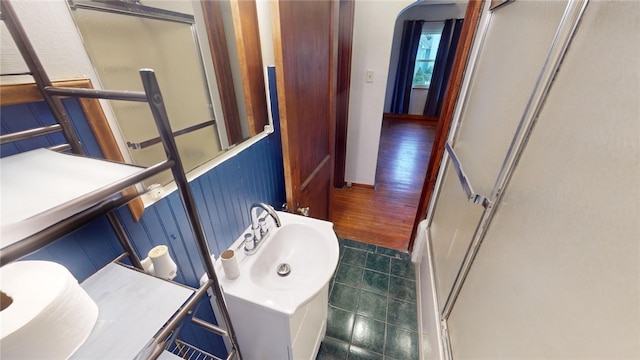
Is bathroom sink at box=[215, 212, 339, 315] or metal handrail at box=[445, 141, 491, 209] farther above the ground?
metal handrail at box=[445, 141, 491, 209]

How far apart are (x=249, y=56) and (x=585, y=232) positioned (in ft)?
3.75

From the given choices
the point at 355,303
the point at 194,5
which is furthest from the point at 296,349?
the point at 194,5

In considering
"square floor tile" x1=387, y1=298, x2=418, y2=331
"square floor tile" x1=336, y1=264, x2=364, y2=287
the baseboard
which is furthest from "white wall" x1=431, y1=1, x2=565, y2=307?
the baseboard

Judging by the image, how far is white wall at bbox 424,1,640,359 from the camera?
37 centimetres

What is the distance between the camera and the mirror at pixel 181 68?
64 centimetres

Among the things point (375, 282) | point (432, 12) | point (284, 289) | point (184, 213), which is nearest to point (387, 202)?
point (375, 282)

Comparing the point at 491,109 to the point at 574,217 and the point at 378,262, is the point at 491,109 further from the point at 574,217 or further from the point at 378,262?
the point at 378,262

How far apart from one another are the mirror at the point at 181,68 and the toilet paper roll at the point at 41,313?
13.7 inches

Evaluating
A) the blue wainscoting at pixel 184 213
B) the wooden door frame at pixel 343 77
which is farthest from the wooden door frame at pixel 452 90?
the blue wainscoting at pixel 184 213

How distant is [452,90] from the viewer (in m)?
1.34

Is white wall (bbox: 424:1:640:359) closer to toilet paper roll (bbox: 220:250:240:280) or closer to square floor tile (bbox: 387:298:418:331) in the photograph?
square floor tile (bbox: 387:298:418:331)

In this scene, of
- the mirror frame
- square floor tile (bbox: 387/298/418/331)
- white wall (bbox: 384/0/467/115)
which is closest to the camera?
the mirror frame

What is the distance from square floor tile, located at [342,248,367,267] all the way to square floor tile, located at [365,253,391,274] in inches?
1.6

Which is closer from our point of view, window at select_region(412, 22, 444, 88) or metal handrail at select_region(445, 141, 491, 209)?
metal handrail at select_region(445, 141, 491, 209)
